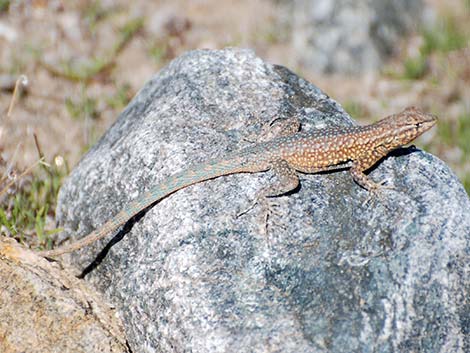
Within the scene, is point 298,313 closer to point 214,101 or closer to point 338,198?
point 338,198

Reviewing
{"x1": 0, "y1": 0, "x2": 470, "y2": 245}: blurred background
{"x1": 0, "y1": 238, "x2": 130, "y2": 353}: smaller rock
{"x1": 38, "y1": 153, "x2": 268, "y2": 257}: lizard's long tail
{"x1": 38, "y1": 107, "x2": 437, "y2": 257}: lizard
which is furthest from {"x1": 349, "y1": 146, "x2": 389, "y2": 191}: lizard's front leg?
{"x1": 0, "y1": 0, "x2": 470, "y2": 245}: blurred background

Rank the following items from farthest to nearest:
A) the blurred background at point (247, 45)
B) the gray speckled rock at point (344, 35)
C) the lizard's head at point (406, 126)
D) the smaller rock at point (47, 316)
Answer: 1. the gray speckled rock at point (344, 35)
2. the blurred background at point (247, 45)
3. the lizard's head at point (406, 126)
4. the smaller rock at point (47, 316)

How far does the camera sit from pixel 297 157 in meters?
4.43

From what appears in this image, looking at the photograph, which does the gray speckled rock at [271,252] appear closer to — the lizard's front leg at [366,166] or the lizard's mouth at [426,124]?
the lizard's front leg at [366,166]

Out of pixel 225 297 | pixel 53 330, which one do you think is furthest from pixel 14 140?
pixel 225 297

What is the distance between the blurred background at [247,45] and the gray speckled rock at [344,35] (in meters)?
0.01

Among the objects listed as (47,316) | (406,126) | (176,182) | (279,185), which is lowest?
(47,316)

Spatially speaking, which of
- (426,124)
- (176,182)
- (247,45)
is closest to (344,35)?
(247,45)

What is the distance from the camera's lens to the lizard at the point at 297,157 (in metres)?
4.21

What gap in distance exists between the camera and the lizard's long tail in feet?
13.7

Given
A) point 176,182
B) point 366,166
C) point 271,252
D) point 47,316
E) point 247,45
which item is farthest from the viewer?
point 247,45

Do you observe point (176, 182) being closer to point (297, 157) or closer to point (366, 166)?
point (297, 157)

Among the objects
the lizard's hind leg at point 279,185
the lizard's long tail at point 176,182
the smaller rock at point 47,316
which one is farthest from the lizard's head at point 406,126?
the smaller rock at point 47,316

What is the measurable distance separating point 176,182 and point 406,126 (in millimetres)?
1643
